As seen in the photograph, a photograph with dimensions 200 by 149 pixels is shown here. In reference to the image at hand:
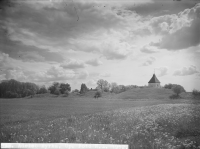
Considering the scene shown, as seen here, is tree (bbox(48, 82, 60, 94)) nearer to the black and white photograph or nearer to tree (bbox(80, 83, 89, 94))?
the black and white photograph

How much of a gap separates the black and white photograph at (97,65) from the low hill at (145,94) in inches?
0.8

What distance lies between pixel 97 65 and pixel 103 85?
0.93m

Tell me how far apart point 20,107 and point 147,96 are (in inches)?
230

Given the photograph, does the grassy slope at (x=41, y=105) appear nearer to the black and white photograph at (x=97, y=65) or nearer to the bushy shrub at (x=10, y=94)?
the black and white photograph at (x=97, y=65)

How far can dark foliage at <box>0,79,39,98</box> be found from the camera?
728 cm

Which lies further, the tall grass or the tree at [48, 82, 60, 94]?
the tree at [48, 82, 60, 94]

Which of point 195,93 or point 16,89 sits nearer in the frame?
point 195,93

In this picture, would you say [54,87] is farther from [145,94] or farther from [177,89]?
[177,89]

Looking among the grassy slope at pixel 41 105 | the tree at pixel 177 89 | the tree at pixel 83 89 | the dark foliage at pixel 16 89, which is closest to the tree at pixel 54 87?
the grassy slope at pixel 41 105

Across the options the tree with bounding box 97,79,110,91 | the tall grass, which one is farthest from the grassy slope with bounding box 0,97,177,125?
the tall grass

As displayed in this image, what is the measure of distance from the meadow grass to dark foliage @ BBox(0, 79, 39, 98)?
6.26 feet

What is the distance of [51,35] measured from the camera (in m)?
6.86

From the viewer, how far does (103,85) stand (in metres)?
7.18

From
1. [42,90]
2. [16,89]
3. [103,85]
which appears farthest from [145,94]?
[16,89]
